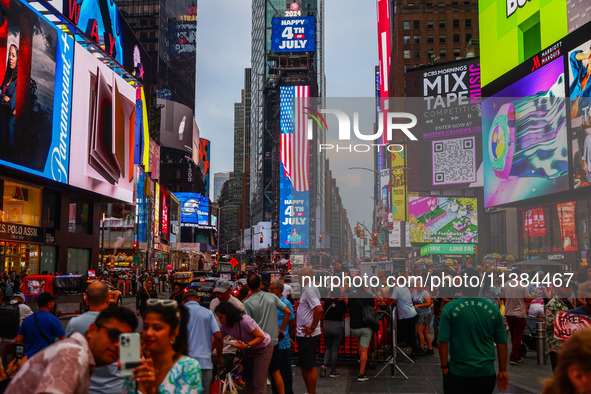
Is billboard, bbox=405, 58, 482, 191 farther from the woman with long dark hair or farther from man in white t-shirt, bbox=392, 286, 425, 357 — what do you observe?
man in white t-shirt, bbox=392, 286, 425, 357

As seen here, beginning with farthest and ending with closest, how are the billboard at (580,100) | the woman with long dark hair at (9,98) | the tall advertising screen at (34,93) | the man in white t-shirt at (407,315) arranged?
the tall advertising screen at (34,93), the woman with long dark hair at (9,98), the billboard at (580,100), the man in white t-shirt at (407,315)

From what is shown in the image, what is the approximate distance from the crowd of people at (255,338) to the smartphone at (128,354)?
23 centimetres

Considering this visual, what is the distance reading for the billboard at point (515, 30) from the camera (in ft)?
112

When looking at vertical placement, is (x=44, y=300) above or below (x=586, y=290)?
below

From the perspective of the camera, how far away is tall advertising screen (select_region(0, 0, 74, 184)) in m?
33.9

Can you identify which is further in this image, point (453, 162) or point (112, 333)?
point (453, 162)

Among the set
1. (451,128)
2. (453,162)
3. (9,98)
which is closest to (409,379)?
(9,98)

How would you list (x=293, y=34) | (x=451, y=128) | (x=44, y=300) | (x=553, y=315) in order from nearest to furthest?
(x=44, y=300)
(x=553, y=315)
(x=451, y=128)
(x=293, y=34)

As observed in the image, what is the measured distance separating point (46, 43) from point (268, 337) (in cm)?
3653

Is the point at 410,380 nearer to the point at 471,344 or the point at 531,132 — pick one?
the point at 471,344

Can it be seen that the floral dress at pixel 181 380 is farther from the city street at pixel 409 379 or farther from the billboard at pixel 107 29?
the billboard at pixel 107 29

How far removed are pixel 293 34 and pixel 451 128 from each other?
3966 inches

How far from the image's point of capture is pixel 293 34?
484ft

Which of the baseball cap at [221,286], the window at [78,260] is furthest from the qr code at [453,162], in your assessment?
the baseball cap at [221,286]
